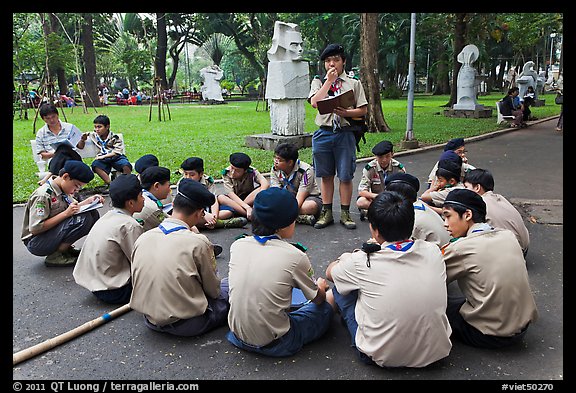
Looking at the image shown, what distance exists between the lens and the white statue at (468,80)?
17.8 metres

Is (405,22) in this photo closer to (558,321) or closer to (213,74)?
(213,74)

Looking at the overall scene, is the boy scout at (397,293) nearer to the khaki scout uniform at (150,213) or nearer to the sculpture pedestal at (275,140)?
the khaki scout uniform at (150,213)

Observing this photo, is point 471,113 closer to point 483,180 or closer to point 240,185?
point 240,185

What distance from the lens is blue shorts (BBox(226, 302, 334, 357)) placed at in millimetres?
2963

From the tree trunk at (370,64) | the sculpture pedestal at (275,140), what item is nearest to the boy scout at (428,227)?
the sculpture pedestal at (275,140)

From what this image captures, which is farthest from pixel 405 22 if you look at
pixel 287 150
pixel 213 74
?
pixel 287 150

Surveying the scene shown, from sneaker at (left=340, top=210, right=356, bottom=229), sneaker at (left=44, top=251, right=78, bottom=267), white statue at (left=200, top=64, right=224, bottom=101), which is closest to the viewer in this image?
sneaker at (left=44, top=251, right=78, bottom=267)

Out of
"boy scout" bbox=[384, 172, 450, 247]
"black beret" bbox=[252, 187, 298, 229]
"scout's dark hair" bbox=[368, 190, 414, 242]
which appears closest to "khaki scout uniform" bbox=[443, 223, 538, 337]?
"scout's dark hair" bbox=[368, 190, 414, 242]

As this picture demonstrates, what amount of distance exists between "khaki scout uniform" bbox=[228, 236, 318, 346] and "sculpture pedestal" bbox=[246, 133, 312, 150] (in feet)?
24.8

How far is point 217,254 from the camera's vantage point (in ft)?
14.9

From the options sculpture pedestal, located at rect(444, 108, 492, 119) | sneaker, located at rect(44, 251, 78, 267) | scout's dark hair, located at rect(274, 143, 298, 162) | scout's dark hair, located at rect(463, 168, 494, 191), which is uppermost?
sculpture pedestal, located at rect(444, 108, 492, 119)

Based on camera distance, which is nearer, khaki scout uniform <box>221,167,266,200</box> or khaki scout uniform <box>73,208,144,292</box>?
khaki scout uniform <box>73,208,144,292</box>

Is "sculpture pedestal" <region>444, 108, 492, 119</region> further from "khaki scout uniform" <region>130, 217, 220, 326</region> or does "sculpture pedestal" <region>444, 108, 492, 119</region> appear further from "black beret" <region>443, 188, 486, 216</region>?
"khaki scout uniform" <region>130, 217, 220, 326</region>
